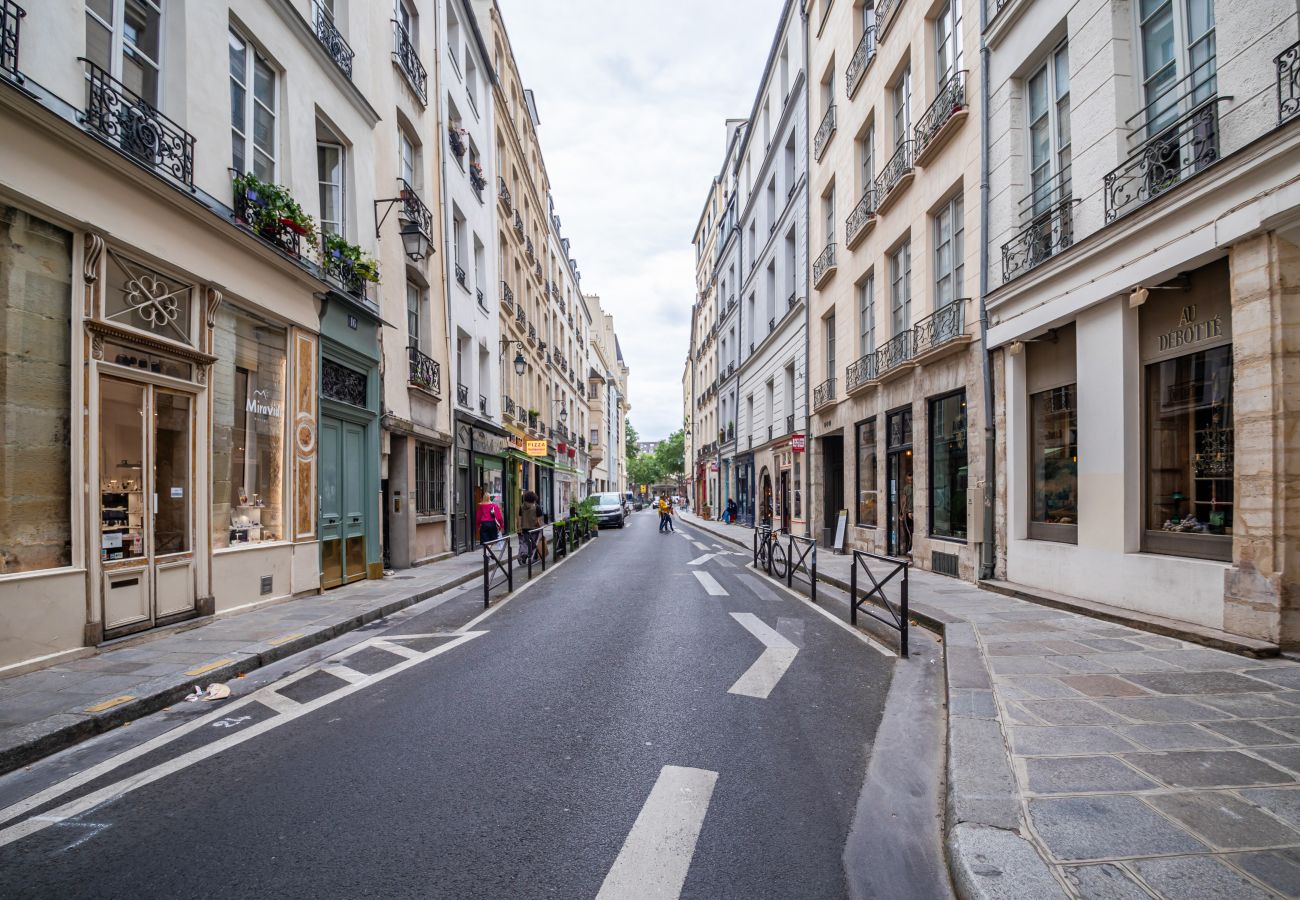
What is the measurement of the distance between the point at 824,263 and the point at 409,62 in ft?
35.5

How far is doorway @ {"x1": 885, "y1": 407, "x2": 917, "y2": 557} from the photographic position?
13320 millimetres

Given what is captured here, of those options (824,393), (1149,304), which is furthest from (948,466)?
(824,393)

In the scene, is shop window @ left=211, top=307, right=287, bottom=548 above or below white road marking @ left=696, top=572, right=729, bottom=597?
above

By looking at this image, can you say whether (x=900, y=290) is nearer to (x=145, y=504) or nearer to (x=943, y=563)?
(x=943, y=563)

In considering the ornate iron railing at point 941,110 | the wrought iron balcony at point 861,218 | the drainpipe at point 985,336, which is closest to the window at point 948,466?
the drainpipe at point 985,336

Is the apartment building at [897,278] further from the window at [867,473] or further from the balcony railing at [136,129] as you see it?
the balcony railing at [136,129]

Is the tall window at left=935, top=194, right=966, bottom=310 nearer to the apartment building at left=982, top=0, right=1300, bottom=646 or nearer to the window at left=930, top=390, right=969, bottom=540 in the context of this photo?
the apartment building at left=982, top=0, right=1300, bottom=646

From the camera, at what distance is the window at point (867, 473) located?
15.3 metres

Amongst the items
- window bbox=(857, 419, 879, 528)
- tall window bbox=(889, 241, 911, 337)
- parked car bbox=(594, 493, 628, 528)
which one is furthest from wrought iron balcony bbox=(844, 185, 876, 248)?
parked car bbox=(594, 493, 628, 528)

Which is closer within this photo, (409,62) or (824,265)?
(409,62)

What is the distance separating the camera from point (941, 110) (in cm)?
1176

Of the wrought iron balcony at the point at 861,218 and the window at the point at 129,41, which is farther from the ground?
the wrought iron balcony at the point at 861,218

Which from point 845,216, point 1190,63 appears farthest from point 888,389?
point 1190,63

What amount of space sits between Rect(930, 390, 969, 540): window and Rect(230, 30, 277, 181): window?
35.5 ft
